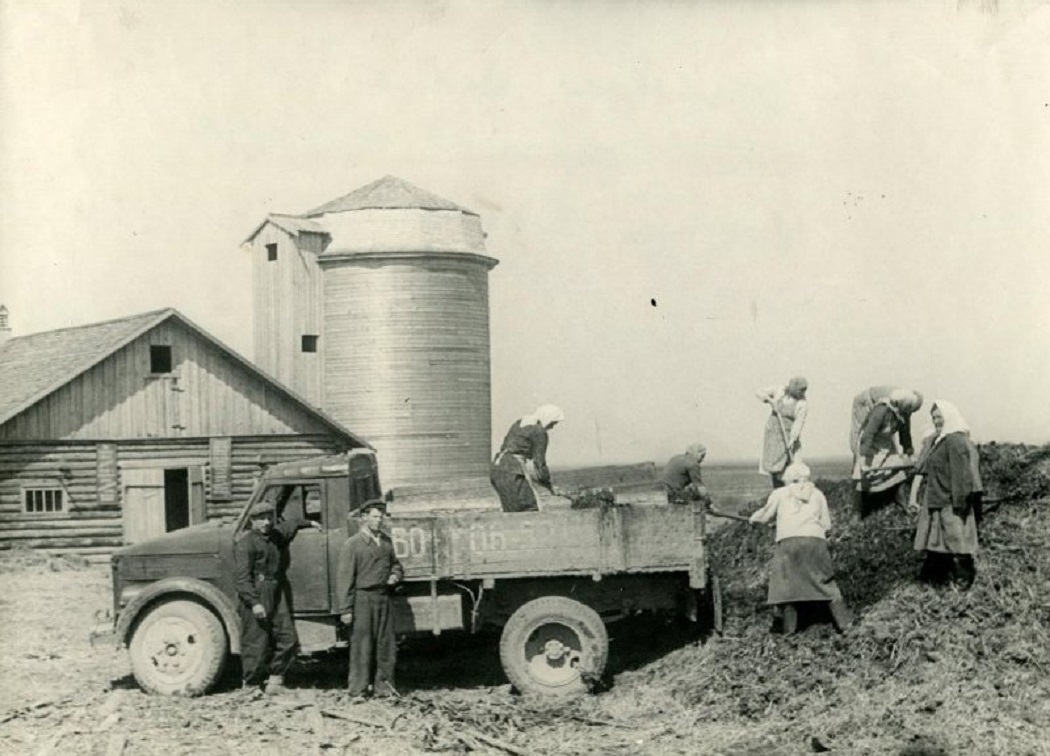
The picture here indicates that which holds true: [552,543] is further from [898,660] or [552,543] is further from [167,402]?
[167,402]

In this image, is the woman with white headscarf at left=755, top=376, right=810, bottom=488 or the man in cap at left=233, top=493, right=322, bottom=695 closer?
the man in cap at left=233, top=493, right=322, bottom=695

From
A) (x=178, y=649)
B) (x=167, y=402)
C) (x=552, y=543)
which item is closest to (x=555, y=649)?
(x=552, y=543)

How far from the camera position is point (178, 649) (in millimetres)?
10180

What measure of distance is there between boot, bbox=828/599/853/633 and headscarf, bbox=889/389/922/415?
267 cm

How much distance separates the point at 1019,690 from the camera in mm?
8500

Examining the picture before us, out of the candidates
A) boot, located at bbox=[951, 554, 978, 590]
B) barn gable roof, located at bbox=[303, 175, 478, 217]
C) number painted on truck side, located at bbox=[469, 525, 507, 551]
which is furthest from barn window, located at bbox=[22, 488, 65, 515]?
boot, located at bbox=[951, 554, 978, 590]

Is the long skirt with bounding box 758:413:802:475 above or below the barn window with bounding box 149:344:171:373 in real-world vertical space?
below

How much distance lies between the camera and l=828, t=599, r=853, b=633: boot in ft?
32.4

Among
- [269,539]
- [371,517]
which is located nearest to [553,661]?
[371,517]

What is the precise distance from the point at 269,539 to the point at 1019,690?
21.3ft

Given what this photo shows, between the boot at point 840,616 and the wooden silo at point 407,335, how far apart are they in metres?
18.2

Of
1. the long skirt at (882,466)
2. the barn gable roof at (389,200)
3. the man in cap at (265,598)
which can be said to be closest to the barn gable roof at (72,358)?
the barn gable roof at (389,200)

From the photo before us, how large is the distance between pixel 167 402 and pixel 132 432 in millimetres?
949

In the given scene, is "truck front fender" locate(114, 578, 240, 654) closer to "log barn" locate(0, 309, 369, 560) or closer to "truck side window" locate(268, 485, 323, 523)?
"truck side window" locate(268, 485, 323, 523)
